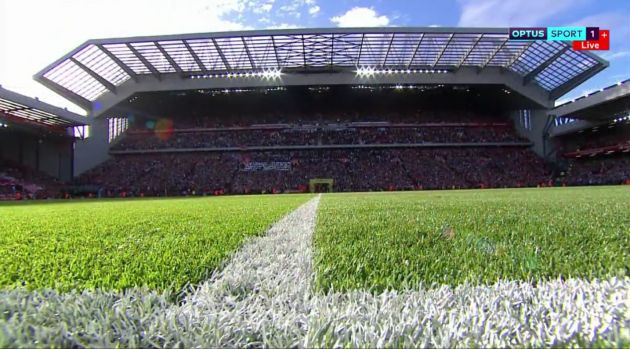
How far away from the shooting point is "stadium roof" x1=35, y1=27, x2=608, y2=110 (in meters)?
27.1

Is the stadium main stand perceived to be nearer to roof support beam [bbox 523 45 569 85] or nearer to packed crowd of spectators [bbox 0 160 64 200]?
roof support beam [bbox 523 45 569 85]

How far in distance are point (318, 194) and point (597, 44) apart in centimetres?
2530

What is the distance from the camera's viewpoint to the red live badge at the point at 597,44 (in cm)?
2675

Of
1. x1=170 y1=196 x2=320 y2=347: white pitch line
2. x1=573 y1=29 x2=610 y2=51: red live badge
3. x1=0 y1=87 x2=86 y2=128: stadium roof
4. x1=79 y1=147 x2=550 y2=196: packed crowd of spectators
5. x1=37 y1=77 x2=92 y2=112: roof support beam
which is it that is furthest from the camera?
x1=79 y1=147 x2=550 y2=196: packed crowd of spectators

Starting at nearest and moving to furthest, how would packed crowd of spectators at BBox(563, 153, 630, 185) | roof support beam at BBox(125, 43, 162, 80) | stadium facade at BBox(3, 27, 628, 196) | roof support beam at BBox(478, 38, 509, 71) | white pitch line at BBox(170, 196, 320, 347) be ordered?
white pitch line at BBox(170, 196, 320, 347), stadium facade at BBox(3, 27, 628, 196), roof support beam at BBox(125, 43, 162, 80), roof support beam at BBox(478, 38, 509, 71), packed crowd of spectators at BBox(563, 153, 630, 185)

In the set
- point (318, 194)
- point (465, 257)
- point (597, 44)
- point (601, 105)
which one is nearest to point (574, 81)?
point (601, 105)

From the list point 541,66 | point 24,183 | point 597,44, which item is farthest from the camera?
point 541,66

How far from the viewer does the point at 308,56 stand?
1241 inches

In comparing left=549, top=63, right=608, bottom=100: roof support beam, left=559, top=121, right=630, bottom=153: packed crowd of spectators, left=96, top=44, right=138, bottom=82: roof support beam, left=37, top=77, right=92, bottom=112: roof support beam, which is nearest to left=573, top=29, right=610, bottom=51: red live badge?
left=549, top=63, right=608, bottom=100: roof support beam

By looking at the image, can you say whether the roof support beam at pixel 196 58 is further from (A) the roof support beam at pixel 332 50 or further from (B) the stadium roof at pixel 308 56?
(A) the roof support beam at pixel 332 50

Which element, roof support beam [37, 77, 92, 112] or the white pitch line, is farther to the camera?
roof support beam [37, 77, 92, 112]

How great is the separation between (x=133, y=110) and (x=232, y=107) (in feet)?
35.2

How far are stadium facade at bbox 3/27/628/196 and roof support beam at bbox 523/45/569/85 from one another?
15cm

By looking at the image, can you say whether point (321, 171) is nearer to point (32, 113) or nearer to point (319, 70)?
point (319, 70)
